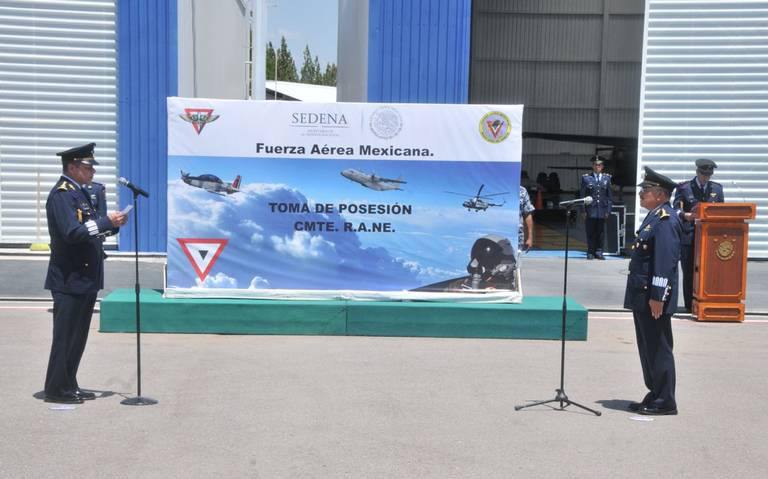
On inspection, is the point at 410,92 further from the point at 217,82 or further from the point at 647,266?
the point at 647,266

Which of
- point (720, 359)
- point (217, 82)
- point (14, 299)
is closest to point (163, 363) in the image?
point (14, 299)

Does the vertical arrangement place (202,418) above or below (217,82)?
below

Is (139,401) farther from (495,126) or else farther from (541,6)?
(541,6)

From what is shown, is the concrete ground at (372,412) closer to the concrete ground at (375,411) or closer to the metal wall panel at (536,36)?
the concrete ground at (375,411)

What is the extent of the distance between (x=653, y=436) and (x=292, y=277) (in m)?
5.00

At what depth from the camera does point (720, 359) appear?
9453mm

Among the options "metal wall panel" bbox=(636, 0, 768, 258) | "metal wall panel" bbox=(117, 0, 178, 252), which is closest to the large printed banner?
"metal wall panel" bbox=(117, 0, 178, 252)

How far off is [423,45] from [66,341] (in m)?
10.8

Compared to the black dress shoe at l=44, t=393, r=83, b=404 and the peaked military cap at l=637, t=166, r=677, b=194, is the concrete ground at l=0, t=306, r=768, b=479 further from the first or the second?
the peaked military cap at l=637, t=166, r=677, b=194

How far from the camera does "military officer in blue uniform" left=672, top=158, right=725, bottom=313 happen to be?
12.0 m

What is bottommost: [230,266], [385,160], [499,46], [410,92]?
[230,266]

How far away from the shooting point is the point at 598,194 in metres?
17.9

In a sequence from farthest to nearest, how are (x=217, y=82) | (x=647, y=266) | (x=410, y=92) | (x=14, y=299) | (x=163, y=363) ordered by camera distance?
(x=217, y=82) → (x=410, y=92) → (x=14, y=299) → (x=163, y=363) → (x=647, y=266)

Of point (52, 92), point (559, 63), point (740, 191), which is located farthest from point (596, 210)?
point (559, 63)
